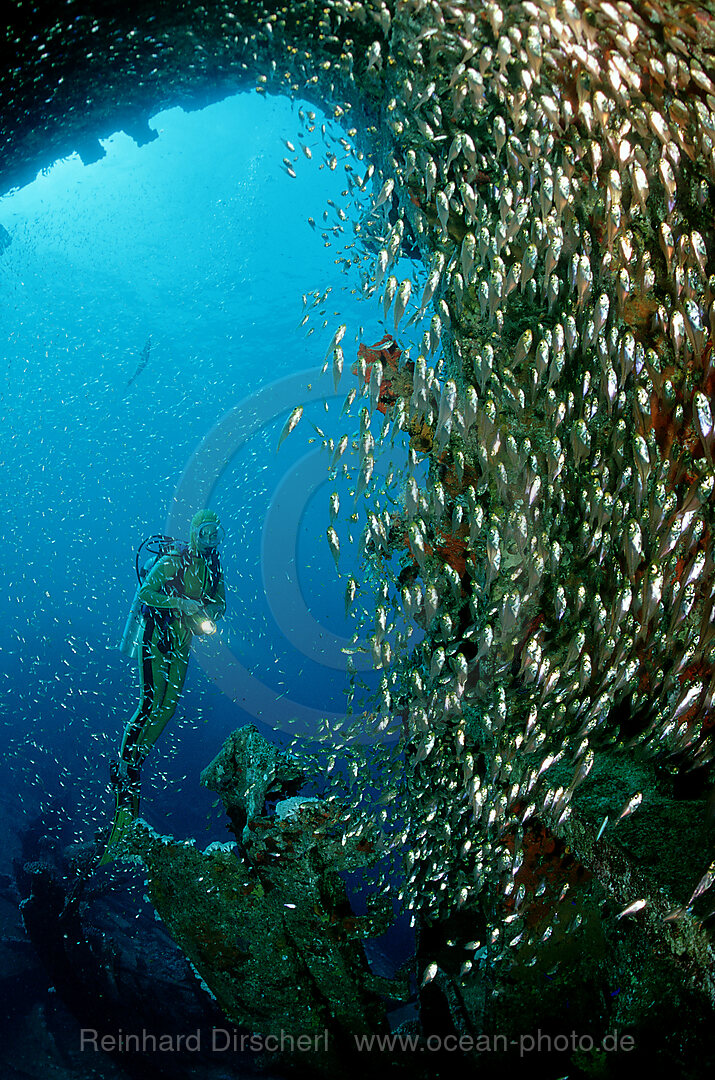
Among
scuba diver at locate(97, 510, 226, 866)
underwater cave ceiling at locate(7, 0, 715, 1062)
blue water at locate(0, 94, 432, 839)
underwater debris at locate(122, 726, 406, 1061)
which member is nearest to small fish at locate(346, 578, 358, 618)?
underwater cave ceiling at locate(7, 0, 715, 1062)

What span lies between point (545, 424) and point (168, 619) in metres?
4.03

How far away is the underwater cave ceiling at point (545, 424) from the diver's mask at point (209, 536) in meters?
2.93

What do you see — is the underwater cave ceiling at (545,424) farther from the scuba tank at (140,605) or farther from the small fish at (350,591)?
the scuba tank at (140,605)

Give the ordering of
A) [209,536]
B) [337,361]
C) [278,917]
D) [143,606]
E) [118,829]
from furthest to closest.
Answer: [209,536]
[143,606]
[118,829]
[278,917]
[337,361]

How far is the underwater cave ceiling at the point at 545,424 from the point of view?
6.82 feet

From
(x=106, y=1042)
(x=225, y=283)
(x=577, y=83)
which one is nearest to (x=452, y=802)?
(x=577, y=83)

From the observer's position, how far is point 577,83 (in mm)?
2141

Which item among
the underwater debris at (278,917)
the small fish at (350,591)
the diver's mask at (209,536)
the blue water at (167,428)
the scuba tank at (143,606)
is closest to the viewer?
the small fish at (350,591)

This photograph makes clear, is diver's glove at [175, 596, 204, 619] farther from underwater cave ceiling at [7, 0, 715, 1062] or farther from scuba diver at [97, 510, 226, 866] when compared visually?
underwater cave ceiling at [7, 0, 715, 1062]

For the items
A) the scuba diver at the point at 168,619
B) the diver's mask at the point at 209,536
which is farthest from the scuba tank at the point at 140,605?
the diver's mask at the point at 209,536

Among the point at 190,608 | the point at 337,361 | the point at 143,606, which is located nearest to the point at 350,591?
the point at 337,361

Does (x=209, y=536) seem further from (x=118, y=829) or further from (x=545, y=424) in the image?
(x=545, y=424)

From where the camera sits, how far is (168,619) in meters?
5.26

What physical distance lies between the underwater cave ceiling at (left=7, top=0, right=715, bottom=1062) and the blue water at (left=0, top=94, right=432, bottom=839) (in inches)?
444
